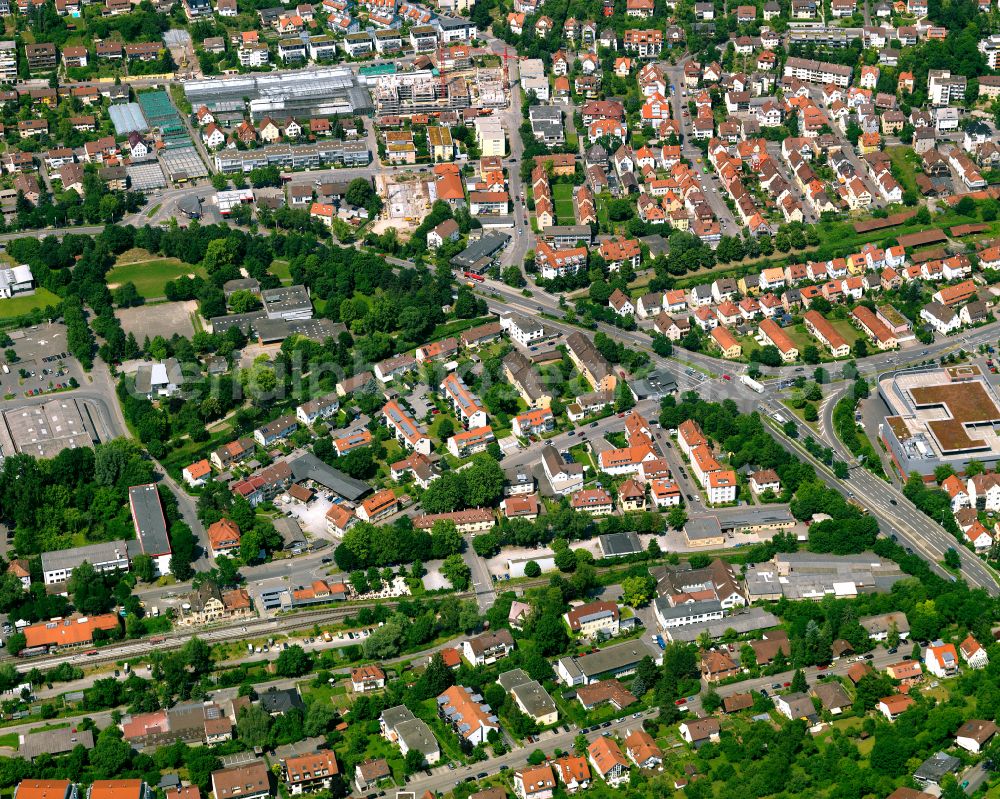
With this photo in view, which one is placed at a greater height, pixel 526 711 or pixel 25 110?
pixel 25 110

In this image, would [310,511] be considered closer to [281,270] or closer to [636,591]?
[636,591]

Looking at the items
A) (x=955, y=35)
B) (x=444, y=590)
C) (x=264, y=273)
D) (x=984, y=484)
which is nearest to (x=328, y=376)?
(x=264, y=273)


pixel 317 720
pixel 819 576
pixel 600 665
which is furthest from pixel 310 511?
pixel 819 576

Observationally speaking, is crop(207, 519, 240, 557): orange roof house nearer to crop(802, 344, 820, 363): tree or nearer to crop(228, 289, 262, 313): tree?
crop(228, 289, 262, 313): tree

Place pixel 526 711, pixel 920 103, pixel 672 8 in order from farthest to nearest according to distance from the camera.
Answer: pixel 672 8, pixel 920 103, pixel 526 711

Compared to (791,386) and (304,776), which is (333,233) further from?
(304,776)

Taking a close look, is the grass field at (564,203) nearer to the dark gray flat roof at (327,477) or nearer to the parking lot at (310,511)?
the dark gray flat roof at (327,477)
